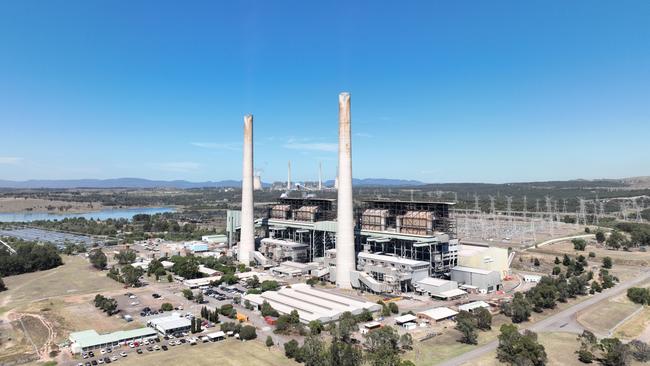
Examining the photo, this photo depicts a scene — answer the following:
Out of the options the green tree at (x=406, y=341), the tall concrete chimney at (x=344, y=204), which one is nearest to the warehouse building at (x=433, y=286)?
the tall concrete chimney at (x=344, y=204)

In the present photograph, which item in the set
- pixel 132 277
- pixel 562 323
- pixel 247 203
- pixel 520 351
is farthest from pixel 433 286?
pixel 132 277

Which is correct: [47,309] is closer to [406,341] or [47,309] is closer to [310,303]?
[310,303]

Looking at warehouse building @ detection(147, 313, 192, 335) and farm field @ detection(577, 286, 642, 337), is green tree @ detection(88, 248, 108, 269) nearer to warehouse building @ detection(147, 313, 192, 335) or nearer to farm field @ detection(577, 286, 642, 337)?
warehouse building @ detection(147, 313, 192, 335)

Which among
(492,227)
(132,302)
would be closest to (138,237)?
(132,302)

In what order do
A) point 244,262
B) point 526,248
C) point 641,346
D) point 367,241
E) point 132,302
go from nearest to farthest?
point 641,346 < point 132,302 < point 367,241 < point 244,262 < point 526,248

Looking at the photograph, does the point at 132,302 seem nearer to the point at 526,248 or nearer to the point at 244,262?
Answer: the point at 244,262

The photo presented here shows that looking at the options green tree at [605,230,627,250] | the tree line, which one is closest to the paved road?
green tree at [605,230,627,250]

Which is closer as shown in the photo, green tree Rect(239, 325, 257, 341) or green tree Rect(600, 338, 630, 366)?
green tree Rect(600, 338, 630, 366)
